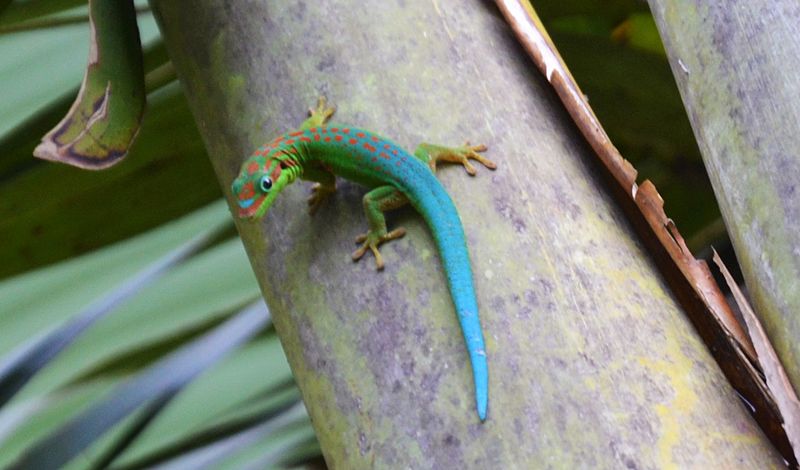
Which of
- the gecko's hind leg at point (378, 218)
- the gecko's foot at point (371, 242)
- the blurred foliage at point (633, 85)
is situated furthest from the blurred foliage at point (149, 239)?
the gecko's foot at point (371, 242)

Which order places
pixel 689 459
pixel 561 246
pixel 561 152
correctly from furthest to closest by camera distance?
1. pixel 561 152
2. pixel 561 246
3. pixel 689 459

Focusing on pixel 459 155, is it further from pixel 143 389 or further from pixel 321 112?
pixel 143 389

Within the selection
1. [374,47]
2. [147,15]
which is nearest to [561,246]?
[374,47]

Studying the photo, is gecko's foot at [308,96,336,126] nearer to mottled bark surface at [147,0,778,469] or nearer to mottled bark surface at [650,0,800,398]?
mottled bark surface at [147,0,778,469]

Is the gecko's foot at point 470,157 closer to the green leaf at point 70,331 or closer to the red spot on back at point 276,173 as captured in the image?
the red spot on back at point 276,173

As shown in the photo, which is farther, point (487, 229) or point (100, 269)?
point (100, 269)

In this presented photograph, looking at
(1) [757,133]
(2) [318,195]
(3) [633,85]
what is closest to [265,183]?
(2) [318,195]

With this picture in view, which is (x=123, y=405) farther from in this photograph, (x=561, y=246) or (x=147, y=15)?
(x=561, y=246)
